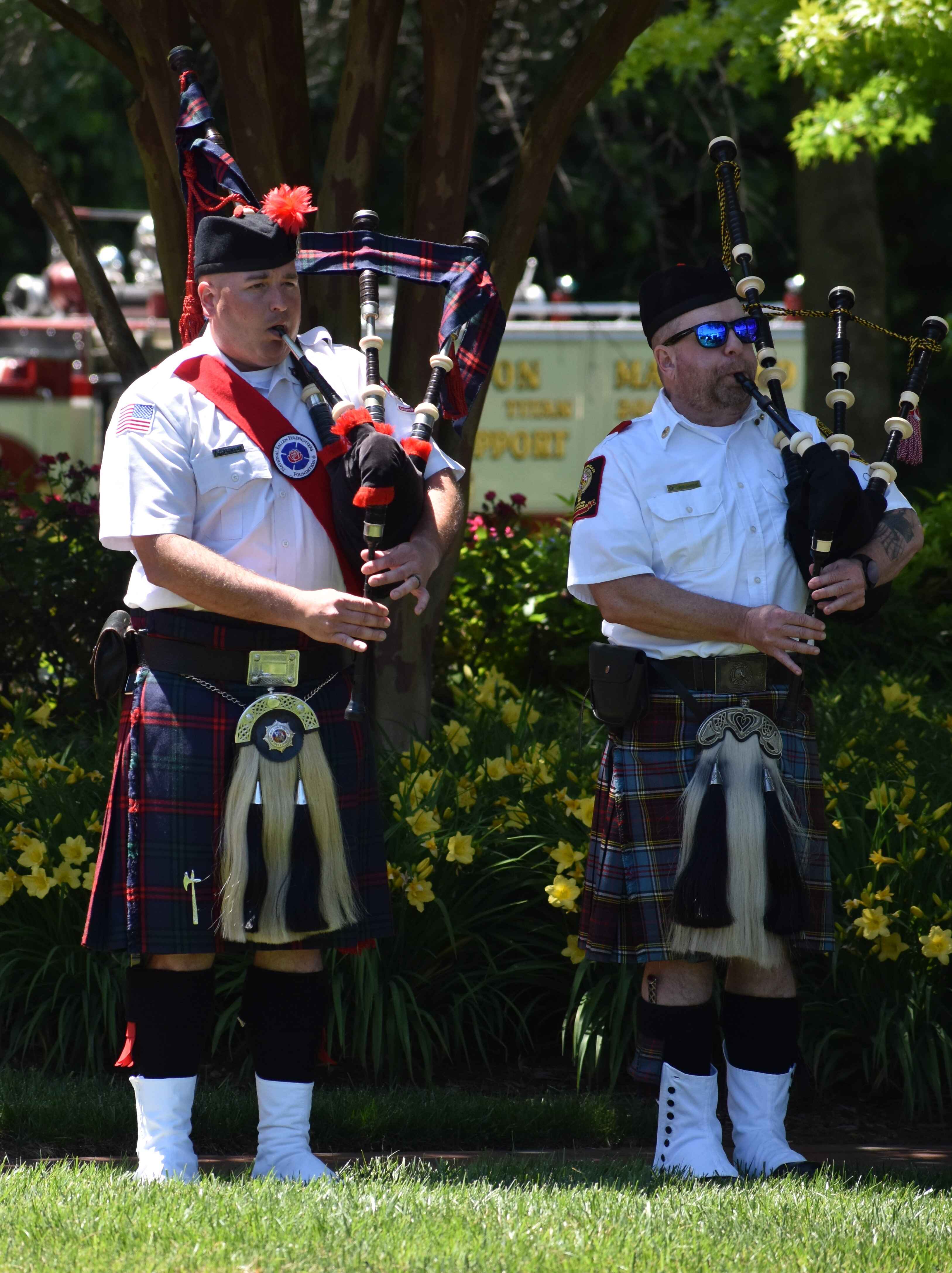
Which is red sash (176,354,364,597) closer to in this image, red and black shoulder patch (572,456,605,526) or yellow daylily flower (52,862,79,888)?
red and black shoulder patch (572,456,605,526)

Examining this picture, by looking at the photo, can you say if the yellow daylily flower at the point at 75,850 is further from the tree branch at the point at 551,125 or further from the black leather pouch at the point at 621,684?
the tree branch at the point at 551,125

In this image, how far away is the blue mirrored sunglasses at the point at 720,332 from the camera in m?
3.29

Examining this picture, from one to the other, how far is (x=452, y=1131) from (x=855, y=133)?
5260mm

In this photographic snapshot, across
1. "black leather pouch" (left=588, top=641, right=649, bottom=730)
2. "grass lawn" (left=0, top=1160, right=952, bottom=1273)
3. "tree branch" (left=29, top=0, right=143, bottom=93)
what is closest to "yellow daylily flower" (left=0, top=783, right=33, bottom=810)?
"grass lawn" (left=0, top=1160, right=952, bottom=1273)

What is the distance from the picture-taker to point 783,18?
8.24 meters

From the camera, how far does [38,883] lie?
3912 millimetres

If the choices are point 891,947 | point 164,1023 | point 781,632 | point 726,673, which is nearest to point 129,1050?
point 164,1023

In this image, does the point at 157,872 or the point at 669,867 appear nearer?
the point at 157,872

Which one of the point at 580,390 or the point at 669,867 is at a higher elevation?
the point at 580,390

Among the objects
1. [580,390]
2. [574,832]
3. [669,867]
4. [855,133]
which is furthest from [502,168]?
[669,867]

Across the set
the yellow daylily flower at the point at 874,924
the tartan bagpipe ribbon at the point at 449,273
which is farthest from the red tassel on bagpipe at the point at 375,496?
the yellow daylily flower at the point at 874,924

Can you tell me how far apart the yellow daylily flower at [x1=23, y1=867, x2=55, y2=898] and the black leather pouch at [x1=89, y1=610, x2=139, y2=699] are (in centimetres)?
85

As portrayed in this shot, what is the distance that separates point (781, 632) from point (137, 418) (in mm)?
1285

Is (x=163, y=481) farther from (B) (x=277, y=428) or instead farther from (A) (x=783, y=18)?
(A) (x=783, y=18)
